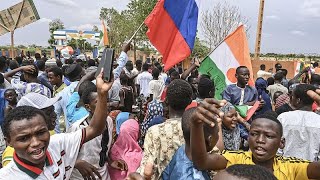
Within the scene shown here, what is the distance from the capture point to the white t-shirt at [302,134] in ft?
11.6

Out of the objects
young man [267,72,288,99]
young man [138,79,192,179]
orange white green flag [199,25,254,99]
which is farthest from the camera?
young man [267,72,288,99]

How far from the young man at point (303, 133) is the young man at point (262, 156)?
1257 millimetres

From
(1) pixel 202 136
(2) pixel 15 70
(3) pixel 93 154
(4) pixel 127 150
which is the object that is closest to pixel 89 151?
(3) pixel 93 154

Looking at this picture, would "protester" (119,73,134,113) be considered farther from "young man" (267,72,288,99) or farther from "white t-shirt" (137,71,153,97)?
"young man" (267,72,288,99)

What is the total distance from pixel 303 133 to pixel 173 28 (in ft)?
8.01

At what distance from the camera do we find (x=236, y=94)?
5.26 meters

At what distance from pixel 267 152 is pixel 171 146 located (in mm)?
680

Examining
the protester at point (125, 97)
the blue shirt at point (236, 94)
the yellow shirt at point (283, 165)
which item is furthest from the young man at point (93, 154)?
the protester at point (125, 97)

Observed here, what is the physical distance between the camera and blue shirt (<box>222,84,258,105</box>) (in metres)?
5.26

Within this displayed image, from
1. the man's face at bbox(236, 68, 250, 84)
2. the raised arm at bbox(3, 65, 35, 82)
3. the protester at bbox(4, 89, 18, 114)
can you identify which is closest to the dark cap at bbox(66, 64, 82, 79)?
the raised arm at bbox(3, 65, 35, 82)

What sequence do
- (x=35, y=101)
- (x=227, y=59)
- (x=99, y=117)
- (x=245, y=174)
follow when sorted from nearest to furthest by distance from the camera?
(x=245, y=174) → (x=99, y=117) → (x=35, y=101) → (x=227, y=59)

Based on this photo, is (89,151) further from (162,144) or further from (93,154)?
(162,144)

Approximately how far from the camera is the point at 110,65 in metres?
2.28

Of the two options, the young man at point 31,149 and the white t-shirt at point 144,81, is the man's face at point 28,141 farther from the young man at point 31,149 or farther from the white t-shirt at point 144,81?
the white t-shirt at point 144,81
